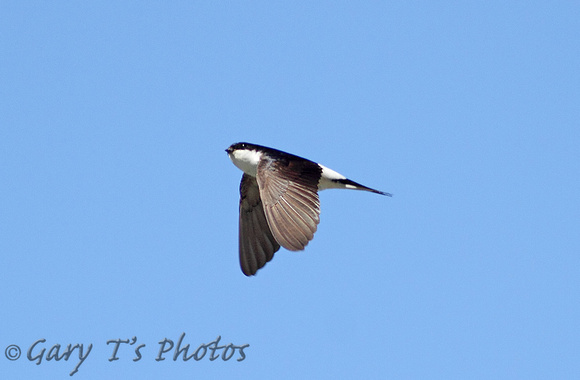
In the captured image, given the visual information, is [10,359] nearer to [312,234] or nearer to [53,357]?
[53,357]

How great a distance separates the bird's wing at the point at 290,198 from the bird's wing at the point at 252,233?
37.0 inches

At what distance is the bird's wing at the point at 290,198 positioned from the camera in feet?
24.2

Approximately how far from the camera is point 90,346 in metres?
8.20

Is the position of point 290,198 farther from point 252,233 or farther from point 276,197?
point 252,233

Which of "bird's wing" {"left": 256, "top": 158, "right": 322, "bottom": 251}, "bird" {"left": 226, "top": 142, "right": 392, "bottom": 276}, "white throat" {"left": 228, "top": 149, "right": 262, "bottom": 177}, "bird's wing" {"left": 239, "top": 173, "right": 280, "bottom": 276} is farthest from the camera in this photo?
"bird's wing" {"left": 239, "top": 173, "right": 280, "bottom": 276}

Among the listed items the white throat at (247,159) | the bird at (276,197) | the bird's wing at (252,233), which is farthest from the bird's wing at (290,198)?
the bird's wing at (252,233)

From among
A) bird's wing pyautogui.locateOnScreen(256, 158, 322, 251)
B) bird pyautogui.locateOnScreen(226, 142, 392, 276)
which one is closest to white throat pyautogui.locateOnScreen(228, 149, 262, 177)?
bird pyautogui.locateOnScreen(226, 142, 392, 276)

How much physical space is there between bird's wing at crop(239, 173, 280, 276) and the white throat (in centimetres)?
47

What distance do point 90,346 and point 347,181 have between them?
2704mm

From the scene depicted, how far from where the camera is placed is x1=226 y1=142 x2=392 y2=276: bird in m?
7.51

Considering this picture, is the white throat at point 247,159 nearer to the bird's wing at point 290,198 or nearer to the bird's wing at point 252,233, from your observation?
the bird's wing at point 290,198

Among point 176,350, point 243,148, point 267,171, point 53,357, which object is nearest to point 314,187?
point 267,171

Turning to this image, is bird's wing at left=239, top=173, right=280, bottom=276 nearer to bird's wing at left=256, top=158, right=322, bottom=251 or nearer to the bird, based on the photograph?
the bird

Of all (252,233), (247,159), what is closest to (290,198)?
(247,159)
